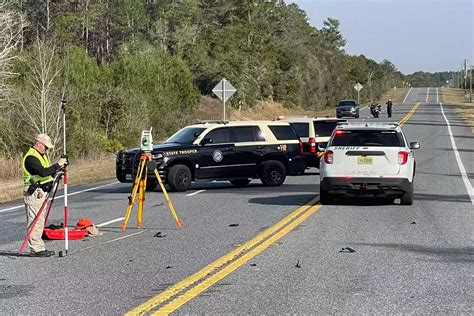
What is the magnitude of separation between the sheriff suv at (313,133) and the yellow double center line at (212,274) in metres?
11.8

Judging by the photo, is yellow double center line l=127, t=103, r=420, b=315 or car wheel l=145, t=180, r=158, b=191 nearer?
yellow double center line l=127, t=103, r=420, b=315

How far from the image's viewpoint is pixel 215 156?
20.9 metres

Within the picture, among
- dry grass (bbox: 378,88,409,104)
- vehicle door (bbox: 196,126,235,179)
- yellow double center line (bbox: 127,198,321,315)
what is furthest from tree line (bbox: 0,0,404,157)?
yellow double center line (bbox: 127,198,321,315)

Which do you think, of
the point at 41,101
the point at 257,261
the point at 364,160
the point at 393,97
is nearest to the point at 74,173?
the point at 41,101

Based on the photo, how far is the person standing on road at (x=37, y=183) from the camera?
418 inches

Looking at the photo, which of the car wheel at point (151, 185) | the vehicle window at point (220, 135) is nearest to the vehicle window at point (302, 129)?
the vehicle window at point (220, 135)

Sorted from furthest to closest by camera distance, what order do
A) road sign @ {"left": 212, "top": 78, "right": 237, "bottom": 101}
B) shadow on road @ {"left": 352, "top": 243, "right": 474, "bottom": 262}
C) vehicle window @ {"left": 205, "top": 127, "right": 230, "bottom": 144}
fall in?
road sign @ {"left": 212, "top": 78, "right": 237, "bottom": 101} < vehicle window @ {"left": 205, "top": 127, "right": 230, "bottom": 144} < shadow on road @ {"left": 352, "top": 243, "right": 474, "bottom": 262}

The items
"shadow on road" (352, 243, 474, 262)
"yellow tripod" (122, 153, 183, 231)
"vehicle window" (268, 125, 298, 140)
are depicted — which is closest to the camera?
"shadow on road" (352, 243, 474, 262)

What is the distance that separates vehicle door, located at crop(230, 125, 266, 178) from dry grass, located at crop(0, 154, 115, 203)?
228 inches

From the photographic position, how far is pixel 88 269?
953cm

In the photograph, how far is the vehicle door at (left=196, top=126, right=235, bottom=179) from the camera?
67.9ft

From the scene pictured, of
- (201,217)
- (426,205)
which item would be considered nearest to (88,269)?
(201,217)

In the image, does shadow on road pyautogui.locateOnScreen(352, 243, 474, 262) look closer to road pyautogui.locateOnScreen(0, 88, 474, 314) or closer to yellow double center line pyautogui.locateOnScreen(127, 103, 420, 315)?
road pyautogui.locateOnScreen(0, 88, 474, 314)

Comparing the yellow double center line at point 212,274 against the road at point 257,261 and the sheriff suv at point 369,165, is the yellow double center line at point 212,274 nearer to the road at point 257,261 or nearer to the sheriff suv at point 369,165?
the road at point 257,261
